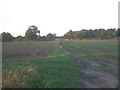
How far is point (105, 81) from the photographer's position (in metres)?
10.7

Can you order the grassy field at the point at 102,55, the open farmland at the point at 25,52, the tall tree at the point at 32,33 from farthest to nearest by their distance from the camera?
the tall tree at the point at 32,33 → the open farmland at the point at 25,52 → the grassy field at the point at 102,55

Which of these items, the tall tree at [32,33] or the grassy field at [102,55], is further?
the tall tree at [32,33]

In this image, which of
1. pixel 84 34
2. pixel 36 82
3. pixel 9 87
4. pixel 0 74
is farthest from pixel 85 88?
pixel 84 34

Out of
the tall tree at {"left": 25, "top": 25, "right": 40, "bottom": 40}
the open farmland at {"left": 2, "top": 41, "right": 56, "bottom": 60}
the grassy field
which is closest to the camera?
the grassy field

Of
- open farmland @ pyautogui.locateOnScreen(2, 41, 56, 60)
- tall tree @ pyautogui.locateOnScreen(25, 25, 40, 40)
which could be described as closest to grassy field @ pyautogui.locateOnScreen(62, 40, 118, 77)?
open farmland @ pyautogui.locateOnScreen(2, 41, 56, 60)

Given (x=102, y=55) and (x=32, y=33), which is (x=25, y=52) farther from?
(x=32, y=33)

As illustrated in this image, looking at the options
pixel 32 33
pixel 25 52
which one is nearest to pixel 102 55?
pixel 25 52

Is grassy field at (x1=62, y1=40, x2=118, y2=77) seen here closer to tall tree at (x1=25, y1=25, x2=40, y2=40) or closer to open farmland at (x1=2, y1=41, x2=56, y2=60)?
open farmland at (x1=2, y1=41, x2=56, y2=60)

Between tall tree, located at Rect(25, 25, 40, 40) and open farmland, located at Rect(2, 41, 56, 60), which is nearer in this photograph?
open farmland, located at Rect(2, 41, 56, 60)

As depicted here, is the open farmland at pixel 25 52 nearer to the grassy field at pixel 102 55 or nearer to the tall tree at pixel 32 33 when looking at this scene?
the grassy field at pixel 102 55

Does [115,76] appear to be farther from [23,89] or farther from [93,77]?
[23,89]

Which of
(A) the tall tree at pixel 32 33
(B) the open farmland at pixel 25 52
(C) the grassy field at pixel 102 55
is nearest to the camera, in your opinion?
(C) the grassy field at pixel 102 55

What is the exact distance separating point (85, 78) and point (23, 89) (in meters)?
5.00

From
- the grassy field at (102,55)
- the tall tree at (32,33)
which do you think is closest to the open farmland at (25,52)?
the grassy field at (102,55)
